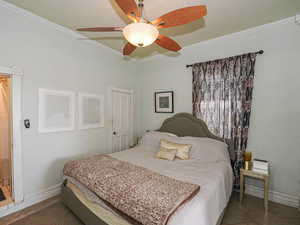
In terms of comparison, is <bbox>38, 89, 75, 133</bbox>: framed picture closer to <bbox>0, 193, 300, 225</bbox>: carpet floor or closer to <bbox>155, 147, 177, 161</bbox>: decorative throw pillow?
<bbox>0, 193, 300, 225</bbox>: carpet floor

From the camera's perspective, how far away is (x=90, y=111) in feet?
9.90

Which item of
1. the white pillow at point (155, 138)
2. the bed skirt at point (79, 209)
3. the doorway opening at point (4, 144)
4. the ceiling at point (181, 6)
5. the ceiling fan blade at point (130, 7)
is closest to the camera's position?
the ceiling fan blade at point (130, 7)

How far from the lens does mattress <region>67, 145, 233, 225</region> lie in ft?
4.01

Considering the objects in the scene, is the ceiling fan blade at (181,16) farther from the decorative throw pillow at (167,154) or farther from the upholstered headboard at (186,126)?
the upholstered headboard at (186,126)

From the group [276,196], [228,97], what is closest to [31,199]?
[228,97]

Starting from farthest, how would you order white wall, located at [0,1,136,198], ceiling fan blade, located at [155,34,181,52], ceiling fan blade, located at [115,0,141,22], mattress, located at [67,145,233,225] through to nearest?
white wall, located at [0,1,136,198] < ceiling fan blade, located at [155,34,181,52] < ceiling fan blade, located at [115,0,141,22] < mattress, located at [67,145,233,225]

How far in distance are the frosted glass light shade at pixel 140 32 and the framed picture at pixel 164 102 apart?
2082mm

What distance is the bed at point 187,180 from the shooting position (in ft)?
4.19

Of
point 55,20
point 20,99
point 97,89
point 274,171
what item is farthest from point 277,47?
point 20,99

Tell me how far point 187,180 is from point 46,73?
104 inches

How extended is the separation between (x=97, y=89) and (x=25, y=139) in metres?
1.50

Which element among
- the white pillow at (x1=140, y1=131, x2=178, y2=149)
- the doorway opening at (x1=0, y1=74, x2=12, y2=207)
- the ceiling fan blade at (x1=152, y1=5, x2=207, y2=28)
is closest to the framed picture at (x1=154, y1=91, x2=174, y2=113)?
the white pillow at (x1=140, y1=131, x2=178, y2=149)

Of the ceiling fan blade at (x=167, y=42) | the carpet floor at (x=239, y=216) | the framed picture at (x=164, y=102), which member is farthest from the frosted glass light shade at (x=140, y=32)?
the carpet floor at (x=239, y=216)

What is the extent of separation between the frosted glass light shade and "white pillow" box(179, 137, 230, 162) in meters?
1.86
